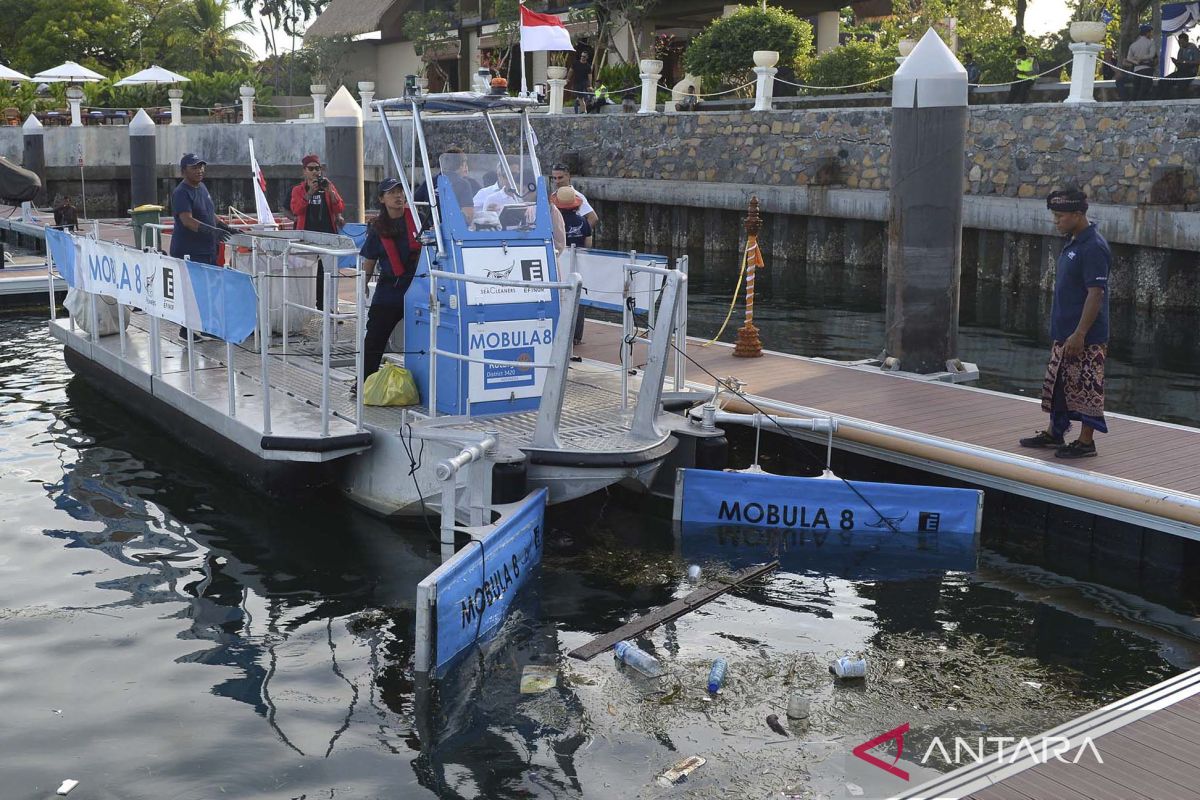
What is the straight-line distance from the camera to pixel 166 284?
1070 centimetres

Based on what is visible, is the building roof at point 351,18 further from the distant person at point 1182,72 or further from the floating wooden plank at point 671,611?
the floating wooden plank at point 671,611

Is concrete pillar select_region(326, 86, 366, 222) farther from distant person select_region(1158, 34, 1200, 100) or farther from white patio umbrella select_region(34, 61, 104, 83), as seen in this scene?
white patio umbrella select_region(34, 61, 104, 83)

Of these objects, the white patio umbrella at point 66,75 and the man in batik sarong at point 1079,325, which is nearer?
the man in batik sarong at point 1079,325

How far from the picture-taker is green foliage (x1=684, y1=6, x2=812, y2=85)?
93.6 ft

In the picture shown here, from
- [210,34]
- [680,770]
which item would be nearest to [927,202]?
[680,770]

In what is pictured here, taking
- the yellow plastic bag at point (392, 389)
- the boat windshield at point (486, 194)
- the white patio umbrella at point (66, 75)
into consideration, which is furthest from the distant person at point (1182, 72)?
the white patio umbrella at point (66, 75)

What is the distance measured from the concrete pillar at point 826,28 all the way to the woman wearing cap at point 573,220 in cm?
2746

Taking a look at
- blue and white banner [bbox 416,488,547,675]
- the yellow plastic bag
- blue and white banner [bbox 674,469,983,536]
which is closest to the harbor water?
blue and white banner [bbox 416,488,547,675]

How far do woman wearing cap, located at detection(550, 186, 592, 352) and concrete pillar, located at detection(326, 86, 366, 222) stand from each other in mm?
7879

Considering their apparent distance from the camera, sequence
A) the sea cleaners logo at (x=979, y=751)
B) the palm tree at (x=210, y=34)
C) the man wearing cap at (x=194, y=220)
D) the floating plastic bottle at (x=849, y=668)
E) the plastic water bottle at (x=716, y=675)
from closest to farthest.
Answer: the sea cleaners logo at (x=979, y=751)
the plastic water bottle at (x=716, y=675)
the floating plastic bottle at (x=849, y=668)
the man wearing cap at (x=194, y=220)
the palm tree at (x=210, y=34)

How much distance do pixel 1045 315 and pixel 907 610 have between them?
13.2 metres

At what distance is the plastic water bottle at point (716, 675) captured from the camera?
6.91 metres

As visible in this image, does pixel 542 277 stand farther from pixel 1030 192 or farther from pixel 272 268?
pixel 1030 192

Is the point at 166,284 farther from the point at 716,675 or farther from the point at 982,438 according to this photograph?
the point at 982,438
